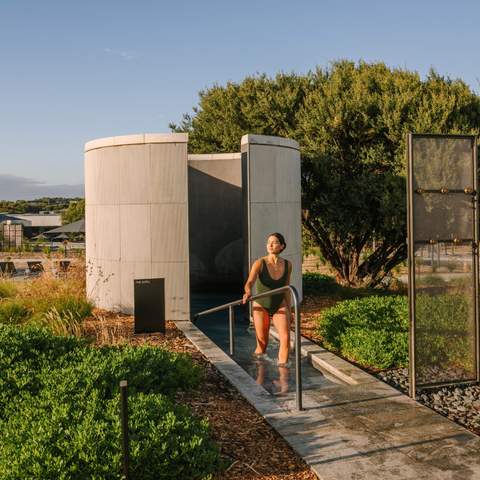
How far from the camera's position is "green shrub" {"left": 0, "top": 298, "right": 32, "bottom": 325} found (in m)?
9.26

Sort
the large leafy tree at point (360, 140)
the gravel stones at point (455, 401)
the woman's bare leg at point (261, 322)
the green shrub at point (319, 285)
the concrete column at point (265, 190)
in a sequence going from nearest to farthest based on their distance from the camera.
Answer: the gravel stones at point (455, 401) → the woman's bare leg at point (261, 322) → the concrete column at point (265, 190) → the large leafy tree at point (360, 140) → the green shrub at point (319, 285)

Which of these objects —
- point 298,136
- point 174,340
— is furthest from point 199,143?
point 174,340

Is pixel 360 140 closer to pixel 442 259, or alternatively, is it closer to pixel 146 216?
pixel 146 216

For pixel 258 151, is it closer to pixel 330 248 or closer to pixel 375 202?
pixel 375 202

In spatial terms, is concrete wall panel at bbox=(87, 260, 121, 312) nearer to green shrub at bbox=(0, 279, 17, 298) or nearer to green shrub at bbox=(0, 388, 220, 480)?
green shrub at bbox=(0, 279, 17, 298)

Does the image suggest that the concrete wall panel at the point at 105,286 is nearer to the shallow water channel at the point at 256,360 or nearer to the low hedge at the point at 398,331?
the shallow water channel at the point at 256,360

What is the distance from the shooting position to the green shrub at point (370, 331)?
7.44m

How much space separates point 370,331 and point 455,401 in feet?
6.66

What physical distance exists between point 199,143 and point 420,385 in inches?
633

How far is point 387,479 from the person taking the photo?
4.08m

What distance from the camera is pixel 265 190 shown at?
1096 cm

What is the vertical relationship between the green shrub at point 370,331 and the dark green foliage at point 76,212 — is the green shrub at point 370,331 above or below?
below

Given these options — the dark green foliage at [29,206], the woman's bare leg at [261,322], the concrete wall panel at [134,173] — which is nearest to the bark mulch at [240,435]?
the woman's bare leg at [261,322]

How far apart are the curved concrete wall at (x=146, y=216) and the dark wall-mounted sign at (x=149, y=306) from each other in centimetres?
114
